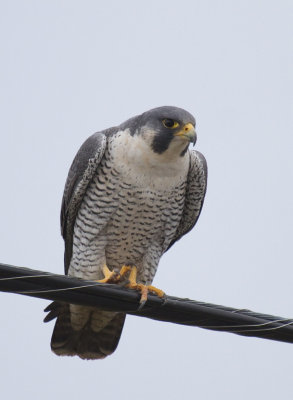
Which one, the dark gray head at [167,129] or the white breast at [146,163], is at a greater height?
the dark gray head at [167,129]

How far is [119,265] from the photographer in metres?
7.54

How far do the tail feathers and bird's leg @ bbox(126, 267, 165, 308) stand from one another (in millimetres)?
570

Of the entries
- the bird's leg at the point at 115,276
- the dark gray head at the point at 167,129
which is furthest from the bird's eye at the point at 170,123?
the bird's leg at the point at 115,276

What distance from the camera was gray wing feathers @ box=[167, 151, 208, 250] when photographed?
24.2 feet

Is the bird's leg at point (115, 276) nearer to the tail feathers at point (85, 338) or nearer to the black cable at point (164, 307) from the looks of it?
the tail feathers at point (85, 338)

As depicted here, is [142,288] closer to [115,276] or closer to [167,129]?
[115,276]

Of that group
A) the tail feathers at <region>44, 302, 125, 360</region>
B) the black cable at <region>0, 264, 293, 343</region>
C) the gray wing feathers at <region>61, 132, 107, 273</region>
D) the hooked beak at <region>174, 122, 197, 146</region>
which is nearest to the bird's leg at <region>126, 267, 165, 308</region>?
the black cable at <region>0, 264, 293, 343</region>

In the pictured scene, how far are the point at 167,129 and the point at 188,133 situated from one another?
255 mm

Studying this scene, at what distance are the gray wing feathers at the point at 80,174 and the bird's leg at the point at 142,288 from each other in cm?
79

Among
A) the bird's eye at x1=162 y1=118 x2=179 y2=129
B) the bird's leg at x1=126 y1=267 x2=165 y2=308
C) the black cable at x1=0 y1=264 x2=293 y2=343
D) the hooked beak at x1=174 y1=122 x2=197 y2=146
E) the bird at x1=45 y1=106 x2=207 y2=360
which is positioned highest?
the bird's eye at x1=162 y1=118 x2=179 y2=129

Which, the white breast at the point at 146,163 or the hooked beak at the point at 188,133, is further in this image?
the white breast at the point at 146,163

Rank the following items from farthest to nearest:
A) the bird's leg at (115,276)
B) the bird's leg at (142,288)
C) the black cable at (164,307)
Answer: the bird's leg at (115,276)
the bird's leg at (142,288)
the black cable at (164,307)

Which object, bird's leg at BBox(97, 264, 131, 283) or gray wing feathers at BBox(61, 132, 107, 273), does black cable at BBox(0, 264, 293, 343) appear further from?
gray wing feathers at BBox(61, 132, 107, 273)

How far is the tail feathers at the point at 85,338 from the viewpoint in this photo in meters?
7.52
